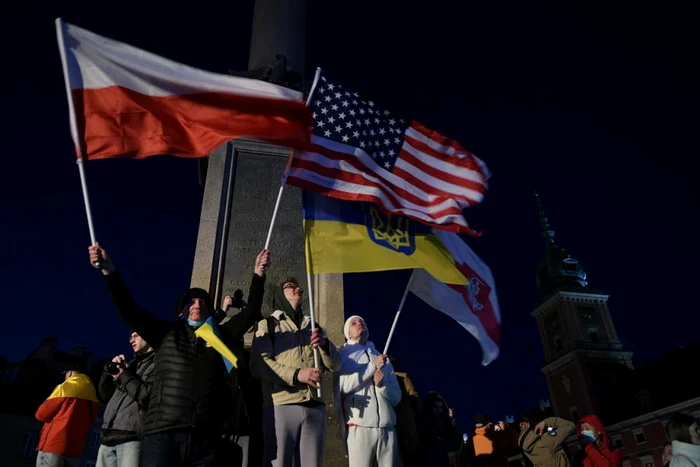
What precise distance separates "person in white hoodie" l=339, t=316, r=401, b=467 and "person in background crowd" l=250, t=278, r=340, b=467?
29 centimetres

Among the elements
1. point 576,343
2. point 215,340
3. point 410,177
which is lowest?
point 215,340

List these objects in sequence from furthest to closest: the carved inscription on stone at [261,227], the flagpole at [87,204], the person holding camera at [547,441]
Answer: the carved inscription on stone at [261,227] → the person holding camera at [547,441] → the flagpole at [87,204]

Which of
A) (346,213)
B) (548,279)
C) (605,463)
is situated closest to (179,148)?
(346,213)

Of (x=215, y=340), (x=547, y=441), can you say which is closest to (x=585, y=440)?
(x=547, y=441)

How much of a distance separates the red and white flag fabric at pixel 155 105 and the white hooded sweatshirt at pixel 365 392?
2.47 metres

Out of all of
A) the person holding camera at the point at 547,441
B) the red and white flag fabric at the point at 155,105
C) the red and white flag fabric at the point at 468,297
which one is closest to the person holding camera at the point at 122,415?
the red and white flag fabric at the point at 155,105

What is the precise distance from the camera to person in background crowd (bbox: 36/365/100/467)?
17.3 ft

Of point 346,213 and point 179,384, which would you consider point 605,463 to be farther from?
point 179,384

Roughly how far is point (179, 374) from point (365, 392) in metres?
2.02

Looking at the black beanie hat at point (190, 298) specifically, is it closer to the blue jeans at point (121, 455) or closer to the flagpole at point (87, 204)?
the flagpole at point (87, 204)

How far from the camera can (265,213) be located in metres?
8.58

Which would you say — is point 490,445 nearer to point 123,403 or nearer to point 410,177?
point 410,177

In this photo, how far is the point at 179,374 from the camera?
12.6 feet

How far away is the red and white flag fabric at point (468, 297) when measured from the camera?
6383 millimetres
